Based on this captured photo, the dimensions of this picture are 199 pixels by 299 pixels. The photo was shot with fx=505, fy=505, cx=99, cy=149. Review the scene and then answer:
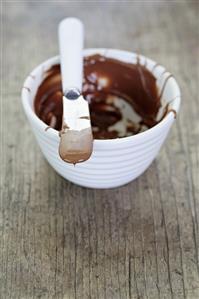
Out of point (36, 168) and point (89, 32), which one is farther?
point (89, 32)

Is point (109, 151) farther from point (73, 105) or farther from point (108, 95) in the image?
point (108, 95)

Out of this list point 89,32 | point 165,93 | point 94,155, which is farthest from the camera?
point 89,32

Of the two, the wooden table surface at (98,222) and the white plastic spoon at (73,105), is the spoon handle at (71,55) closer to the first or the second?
the white plastic spoon at (73,105)

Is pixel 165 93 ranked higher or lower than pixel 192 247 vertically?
higher

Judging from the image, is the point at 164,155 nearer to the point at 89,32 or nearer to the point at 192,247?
the point at 192,247

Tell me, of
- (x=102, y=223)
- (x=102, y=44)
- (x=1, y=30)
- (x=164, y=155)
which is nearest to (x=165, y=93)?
(x=164, y=155)

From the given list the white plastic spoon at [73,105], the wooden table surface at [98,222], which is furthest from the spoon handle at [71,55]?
the wooden table surface at [98,222]

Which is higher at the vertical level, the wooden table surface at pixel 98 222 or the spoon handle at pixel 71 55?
the spoon handle at pixel 71 55

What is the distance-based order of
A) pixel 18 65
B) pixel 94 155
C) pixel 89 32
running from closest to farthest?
1. pixel 94 155
2. pixel 18 65
3. pixel 89 32
